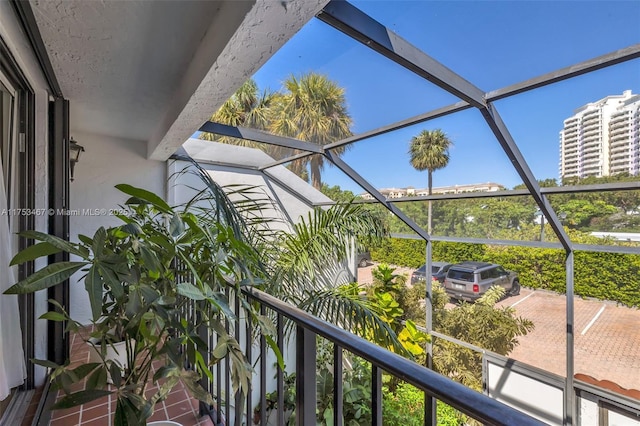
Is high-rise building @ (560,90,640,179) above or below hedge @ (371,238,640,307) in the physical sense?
above

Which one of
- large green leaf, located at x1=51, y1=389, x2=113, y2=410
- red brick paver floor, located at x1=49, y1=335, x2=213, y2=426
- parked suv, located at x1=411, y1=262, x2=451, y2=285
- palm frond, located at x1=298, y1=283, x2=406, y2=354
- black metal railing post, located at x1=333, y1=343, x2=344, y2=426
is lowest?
red brick paver floor, located at x1=49, y1=335, x2=213, y2=426

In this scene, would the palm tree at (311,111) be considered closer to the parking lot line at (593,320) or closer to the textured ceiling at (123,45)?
the textured ceiling at (123,45)

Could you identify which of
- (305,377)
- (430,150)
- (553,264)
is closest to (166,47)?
(305,377)

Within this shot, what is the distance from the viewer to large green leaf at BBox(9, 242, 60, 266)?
0.81 metres

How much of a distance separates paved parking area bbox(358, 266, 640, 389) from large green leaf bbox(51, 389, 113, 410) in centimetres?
472

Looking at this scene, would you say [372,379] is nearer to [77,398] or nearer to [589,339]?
[77,398]

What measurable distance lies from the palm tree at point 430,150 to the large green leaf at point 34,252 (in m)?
2.94

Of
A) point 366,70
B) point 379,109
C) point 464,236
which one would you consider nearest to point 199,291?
point 366,70

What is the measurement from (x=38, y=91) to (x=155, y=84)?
65 cm

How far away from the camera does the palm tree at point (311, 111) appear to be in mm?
2486

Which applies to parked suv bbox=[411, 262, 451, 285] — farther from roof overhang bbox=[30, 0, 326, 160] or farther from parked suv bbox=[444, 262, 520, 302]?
roof overhang bbox=[30, 0, 326, 160]

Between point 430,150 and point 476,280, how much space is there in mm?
2676

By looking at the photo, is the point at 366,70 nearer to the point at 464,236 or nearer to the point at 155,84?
the point at 155,84

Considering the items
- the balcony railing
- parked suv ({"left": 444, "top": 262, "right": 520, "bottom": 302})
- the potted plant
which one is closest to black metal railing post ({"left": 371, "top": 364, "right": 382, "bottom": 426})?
the balcony railing
